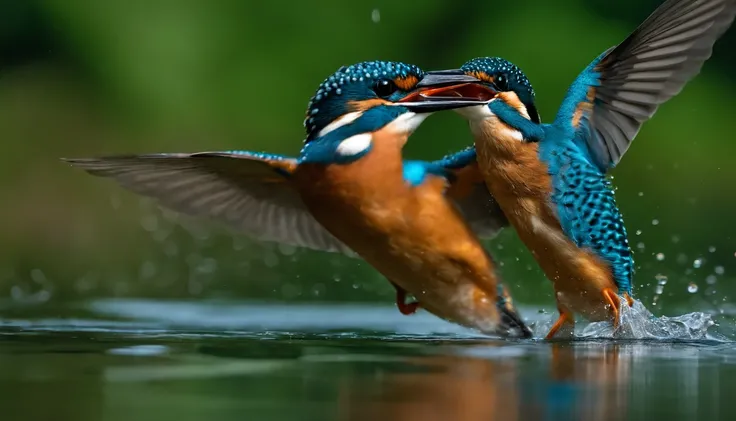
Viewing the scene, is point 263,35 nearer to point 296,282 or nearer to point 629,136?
point 296,282

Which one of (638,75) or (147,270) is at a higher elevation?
(638,75)

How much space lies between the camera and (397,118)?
487 centimetres

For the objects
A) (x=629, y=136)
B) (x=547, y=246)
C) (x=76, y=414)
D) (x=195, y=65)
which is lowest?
(x=76, y=414)

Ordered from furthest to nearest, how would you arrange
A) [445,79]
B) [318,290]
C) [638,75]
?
[318,290], [638,75], [445,79]

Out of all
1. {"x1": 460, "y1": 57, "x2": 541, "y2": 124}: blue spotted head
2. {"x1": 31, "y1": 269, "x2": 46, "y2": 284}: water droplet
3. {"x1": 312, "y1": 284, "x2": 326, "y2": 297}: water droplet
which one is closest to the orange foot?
{"x1": 460, "y1": 57, "x2": 541, "y2": 124}: blue spotted head

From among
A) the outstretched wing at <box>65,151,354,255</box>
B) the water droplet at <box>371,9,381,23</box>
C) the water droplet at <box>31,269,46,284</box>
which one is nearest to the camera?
the outstretched wing at <box>65,151,354,255</box>

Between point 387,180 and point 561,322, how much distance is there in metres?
0.78

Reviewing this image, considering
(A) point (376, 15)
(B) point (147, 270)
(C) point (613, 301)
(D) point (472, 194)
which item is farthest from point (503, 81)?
(A) point (376, 15)

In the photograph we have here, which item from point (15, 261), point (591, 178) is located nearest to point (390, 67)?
point (591, 178)

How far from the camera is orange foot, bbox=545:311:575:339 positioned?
500 centimetres

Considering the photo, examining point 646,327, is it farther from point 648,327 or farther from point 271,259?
point 271,259

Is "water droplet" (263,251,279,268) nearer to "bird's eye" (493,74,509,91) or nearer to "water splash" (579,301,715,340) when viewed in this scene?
"water splash" (579,301,715,340)

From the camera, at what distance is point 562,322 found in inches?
Result: 197

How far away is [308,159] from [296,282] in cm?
323
